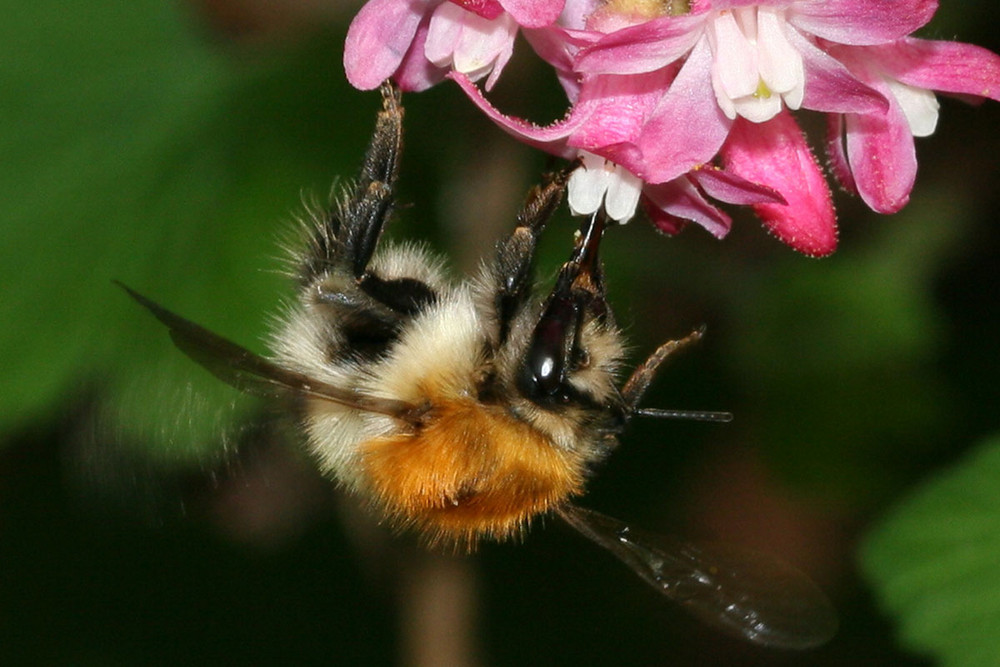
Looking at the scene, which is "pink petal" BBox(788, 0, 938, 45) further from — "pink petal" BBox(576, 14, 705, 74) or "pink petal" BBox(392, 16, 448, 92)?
"pink petal" BBox(392, 16, 448, 92)

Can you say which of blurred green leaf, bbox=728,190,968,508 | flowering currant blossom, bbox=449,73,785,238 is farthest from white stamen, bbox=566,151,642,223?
blurred green leaf, bbox=728,190,968,508

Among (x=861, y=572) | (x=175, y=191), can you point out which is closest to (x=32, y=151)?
(x=175, y=191)

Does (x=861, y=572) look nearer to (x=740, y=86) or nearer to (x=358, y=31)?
(x=740, y=86)

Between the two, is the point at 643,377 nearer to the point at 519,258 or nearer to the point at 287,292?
the point at 519,258

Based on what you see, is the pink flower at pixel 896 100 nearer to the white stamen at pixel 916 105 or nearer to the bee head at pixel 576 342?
the white stamen at pixel 916 105

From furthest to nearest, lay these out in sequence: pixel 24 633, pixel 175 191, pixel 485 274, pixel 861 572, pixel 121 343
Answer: pixel 24 633
pixel 175 191
pixel 121 343
pixel 861 572
pixel 485 274

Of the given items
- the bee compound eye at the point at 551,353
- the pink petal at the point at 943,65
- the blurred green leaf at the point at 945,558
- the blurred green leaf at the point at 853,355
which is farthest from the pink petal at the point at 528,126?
the blurred green leaf at the point at 853,355
